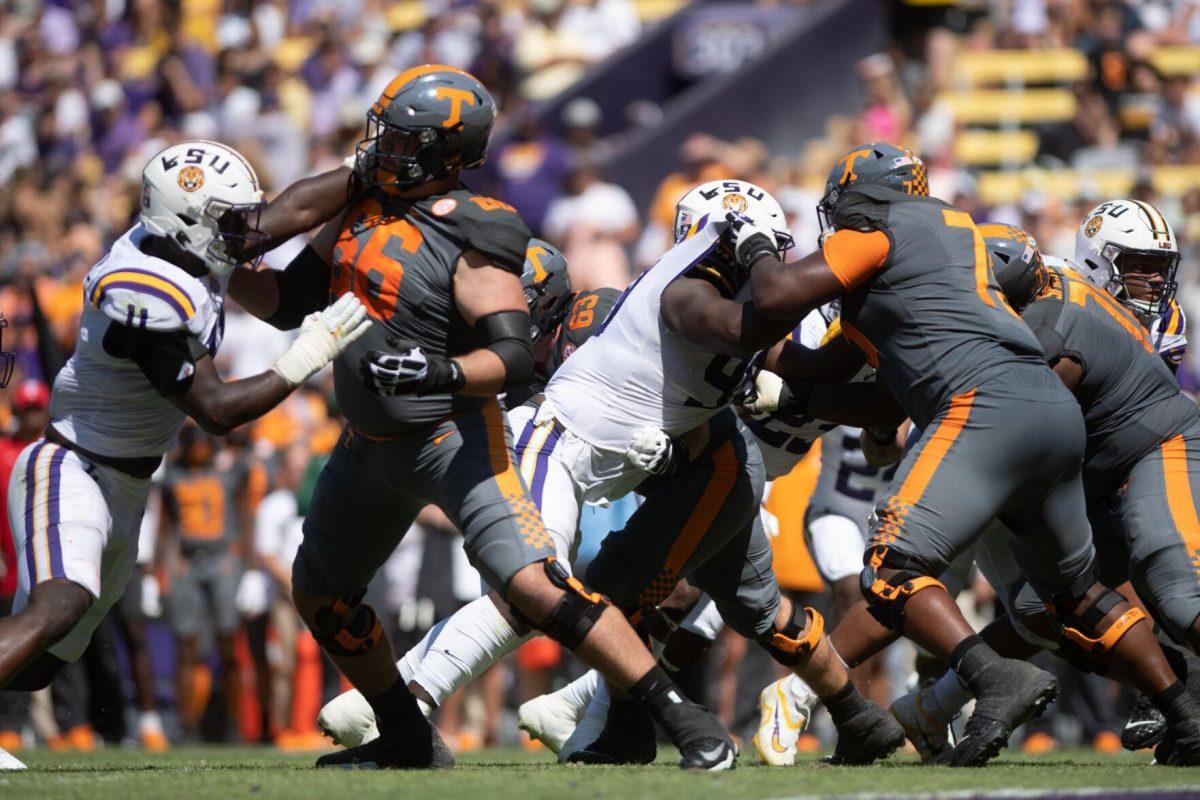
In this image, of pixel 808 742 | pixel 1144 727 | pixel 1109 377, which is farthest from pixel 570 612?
pixel 808 742

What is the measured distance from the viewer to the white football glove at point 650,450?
6.05 metres

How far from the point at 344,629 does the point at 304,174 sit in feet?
31.9

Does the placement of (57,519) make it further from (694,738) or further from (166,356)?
(694,738)

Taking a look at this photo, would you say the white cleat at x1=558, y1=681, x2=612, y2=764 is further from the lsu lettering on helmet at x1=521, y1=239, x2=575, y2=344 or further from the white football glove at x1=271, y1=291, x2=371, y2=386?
the white football glove at x1=271, y1=291, x2=371, y2=386

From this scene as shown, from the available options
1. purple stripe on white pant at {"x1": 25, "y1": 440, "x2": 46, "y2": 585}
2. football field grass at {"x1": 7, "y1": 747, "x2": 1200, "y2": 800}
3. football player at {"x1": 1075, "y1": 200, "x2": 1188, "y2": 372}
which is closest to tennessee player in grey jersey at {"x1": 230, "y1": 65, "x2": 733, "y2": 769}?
football field grass at {"x1": 7, "y1": 747, "x2": 1200, "y2": 800}

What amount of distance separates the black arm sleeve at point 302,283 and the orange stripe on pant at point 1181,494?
300 cm

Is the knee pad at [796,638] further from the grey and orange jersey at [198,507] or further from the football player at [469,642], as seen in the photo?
the grey and orange jersey at [198,507]

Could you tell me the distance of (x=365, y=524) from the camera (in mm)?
5871

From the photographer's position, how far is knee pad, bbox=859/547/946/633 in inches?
223

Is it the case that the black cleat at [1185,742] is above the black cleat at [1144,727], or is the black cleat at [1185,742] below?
above

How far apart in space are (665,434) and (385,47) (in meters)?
12.1

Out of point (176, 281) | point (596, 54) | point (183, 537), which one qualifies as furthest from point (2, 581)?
point (596, 54)

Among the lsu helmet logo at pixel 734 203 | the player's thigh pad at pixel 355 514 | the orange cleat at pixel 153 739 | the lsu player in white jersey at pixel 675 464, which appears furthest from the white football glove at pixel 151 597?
the lsu helmet logo at pixel 734 203

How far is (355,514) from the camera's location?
5852 mm
